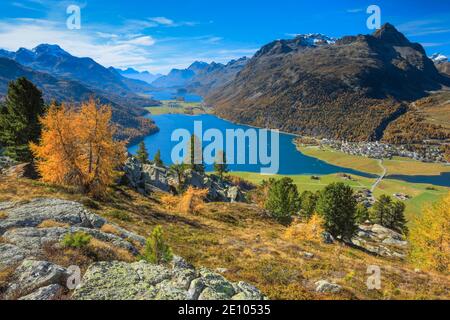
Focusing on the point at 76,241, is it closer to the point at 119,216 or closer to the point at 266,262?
the point at 266,262

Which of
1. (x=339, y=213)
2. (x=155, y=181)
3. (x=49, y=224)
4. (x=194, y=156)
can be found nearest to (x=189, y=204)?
(x=155, y=181)

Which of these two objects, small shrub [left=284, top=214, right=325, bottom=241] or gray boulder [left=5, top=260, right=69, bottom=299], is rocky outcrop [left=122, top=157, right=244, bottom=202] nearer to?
small shrub [left=284, top=214, right=325, bottom=241]

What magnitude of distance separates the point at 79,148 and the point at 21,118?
77.7ft

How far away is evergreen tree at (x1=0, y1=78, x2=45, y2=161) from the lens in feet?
171

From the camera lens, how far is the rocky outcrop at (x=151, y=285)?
37.4 feet

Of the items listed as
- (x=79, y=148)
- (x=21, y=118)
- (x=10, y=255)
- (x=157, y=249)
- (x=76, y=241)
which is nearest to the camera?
(x=10, y=255)

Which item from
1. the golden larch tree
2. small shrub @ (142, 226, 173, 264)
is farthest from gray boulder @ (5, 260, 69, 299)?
the golden larch tree

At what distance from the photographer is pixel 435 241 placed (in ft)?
145

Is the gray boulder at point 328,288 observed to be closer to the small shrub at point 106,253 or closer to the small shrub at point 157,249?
the small shrub at point 157,249

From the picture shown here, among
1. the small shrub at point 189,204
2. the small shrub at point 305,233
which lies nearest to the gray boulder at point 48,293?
the small shrub at point 305,233

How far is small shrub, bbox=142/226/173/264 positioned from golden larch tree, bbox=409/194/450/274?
40459mm

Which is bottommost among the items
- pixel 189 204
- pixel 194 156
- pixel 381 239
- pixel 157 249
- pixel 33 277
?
pixel 381 239
